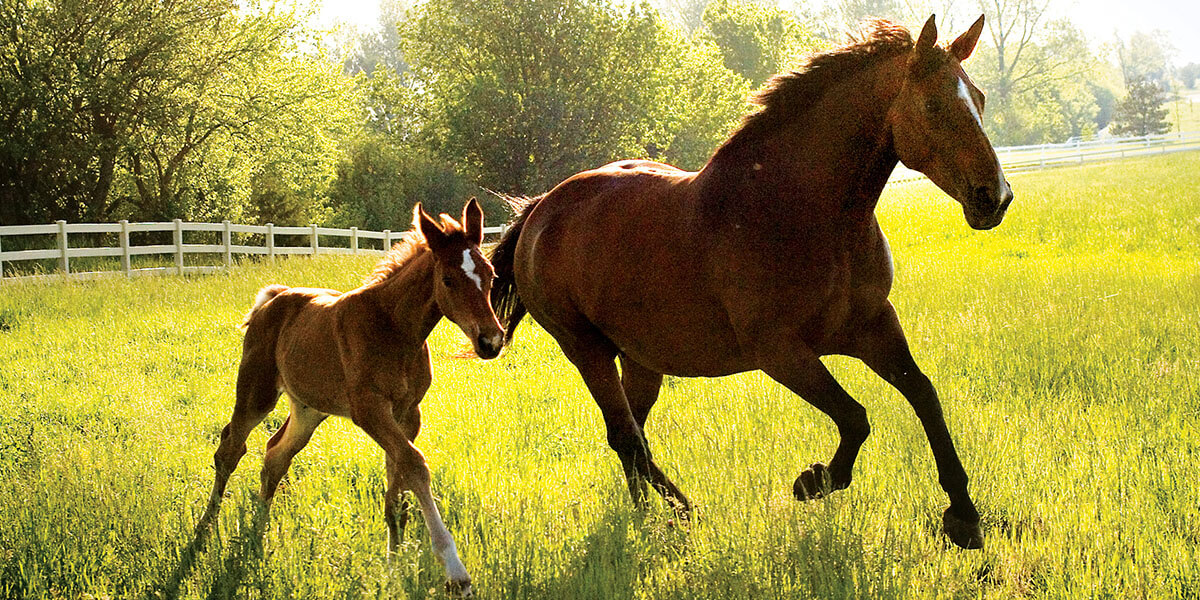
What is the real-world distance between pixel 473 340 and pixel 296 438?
161cm

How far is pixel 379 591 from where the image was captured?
13.8ft

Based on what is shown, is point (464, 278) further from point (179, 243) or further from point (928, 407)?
point (179, 243)

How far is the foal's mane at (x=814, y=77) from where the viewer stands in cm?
438

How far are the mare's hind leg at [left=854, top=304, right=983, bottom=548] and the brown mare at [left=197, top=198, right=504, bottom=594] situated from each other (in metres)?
1.67

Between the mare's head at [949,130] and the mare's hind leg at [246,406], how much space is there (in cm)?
341

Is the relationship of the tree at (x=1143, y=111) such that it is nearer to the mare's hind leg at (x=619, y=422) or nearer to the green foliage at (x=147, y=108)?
the green foliage at (x=147, y=108)

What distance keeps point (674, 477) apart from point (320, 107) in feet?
90.0

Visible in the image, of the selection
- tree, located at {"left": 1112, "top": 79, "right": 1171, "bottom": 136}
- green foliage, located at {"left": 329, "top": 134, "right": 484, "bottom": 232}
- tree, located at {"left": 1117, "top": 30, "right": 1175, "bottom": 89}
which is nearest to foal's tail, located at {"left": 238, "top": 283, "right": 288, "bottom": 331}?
green foliage, located at {"left": 329, "top": 134, "right": 484, "bottom": 232}

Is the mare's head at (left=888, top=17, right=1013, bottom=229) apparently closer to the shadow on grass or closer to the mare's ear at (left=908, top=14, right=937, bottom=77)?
the mare's ear at (left=908, top=14, right=937, bottom=77)

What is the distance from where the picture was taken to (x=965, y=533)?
432 centimetres

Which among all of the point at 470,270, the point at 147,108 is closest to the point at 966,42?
the point at 470,270

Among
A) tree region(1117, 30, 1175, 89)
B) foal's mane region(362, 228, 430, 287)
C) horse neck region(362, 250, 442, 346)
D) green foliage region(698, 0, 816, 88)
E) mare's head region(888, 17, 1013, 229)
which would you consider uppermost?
tree region(1117, 30, 1175, 89)

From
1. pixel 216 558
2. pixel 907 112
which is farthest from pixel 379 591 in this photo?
pixel 907 112

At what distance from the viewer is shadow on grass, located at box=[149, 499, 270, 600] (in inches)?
171
